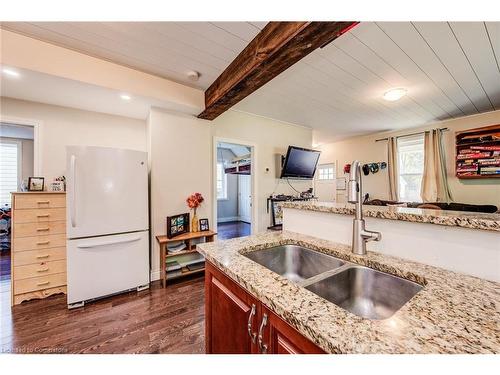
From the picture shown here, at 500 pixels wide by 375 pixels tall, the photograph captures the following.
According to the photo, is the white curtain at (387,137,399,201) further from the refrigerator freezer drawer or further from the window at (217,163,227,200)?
the window at (217,163,227,200)

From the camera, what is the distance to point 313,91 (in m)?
2.73

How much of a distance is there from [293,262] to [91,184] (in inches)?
85.7

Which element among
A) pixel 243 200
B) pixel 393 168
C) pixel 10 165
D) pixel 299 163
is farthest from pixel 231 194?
pixel 10 165

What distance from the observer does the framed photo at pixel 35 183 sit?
2.41 meters

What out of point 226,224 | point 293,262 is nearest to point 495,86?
point 293,262

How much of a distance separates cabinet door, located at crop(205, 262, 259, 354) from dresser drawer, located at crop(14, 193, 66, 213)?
7.42 ft

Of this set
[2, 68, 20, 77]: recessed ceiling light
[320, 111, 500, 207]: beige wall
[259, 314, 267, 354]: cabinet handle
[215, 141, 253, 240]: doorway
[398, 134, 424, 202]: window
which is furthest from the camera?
[215, 141, 253, 240]: doorway

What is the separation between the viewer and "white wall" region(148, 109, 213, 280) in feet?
8.96

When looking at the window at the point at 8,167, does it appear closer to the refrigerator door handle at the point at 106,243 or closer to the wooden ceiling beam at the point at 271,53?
the refrigerator door handle at the point at 106,243

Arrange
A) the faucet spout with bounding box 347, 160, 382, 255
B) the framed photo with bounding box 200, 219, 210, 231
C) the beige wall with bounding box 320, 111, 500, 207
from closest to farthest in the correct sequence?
the faucet spout with bounding box 347, 160, 382, 255 < the framed photo with bounding box 200, 219, 210, 231 < the beige wall with bounding box 320, 111, 500, 207

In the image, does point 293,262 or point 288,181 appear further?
point 288,181

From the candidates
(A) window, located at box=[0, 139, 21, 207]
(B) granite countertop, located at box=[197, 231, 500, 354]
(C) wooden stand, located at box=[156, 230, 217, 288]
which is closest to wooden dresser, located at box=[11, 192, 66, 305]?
(C) wooden stand, located at box=[156, 230, 217, 288]

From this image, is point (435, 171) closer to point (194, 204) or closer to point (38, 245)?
point (194, 204)
